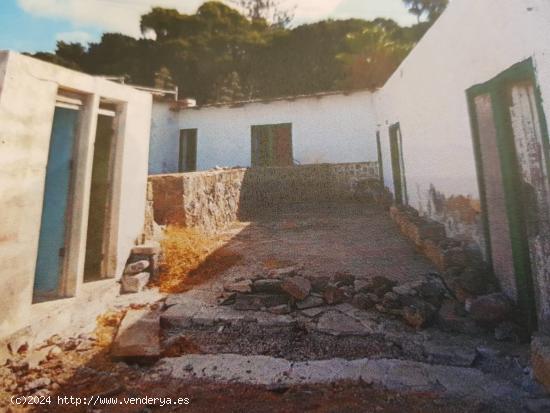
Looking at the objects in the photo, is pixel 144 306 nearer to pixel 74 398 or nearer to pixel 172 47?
pixel 74 398

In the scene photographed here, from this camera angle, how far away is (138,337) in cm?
319

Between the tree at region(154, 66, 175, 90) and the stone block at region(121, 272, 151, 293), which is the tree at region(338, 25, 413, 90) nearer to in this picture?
the tree at region(154, 66, 175, 90)

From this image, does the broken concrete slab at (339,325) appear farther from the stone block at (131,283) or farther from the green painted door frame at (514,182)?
the stone block at (131,283)

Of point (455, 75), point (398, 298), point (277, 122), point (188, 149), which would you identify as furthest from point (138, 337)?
point (188, 149)

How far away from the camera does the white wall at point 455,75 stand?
112 inches

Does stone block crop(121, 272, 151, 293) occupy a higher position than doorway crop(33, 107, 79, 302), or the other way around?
doorway crop(33, 107, 79, 302)

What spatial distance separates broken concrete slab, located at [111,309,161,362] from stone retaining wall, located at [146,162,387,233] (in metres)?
3.03

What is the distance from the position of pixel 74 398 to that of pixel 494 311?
3.83m

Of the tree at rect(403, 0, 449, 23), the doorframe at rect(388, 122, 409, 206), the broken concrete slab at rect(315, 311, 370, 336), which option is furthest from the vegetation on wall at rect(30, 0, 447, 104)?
the broken concrete slab at rect(315, 311, 370, 336)

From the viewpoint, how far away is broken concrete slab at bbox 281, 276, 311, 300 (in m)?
3.88

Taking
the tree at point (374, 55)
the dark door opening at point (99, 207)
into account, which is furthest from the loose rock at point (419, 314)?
the tree at point (374, 55)

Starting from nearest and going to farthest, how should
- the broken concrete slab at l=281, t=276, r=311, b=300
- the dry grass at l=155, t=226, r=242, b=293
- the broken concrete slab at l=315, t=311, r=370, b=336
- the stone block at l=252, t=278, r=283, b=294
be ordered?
1. the broken concrete slab at l=315, t=311, r=370, b=336
2. the broken concrete slab at l=281, t=276, r=311, b=300
3. the stone block at l=252, t=278, r=283, b=294
4. the dry grass at l=155, t=226, r=242, b=293

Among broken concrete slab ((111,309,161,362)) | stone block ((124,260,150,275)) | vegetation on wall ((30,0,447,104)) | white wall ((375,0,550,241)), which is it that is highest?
vegetation on wall ((30,0,447,104))

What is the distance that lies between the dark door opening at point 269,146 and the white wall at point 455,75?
6708 mm
